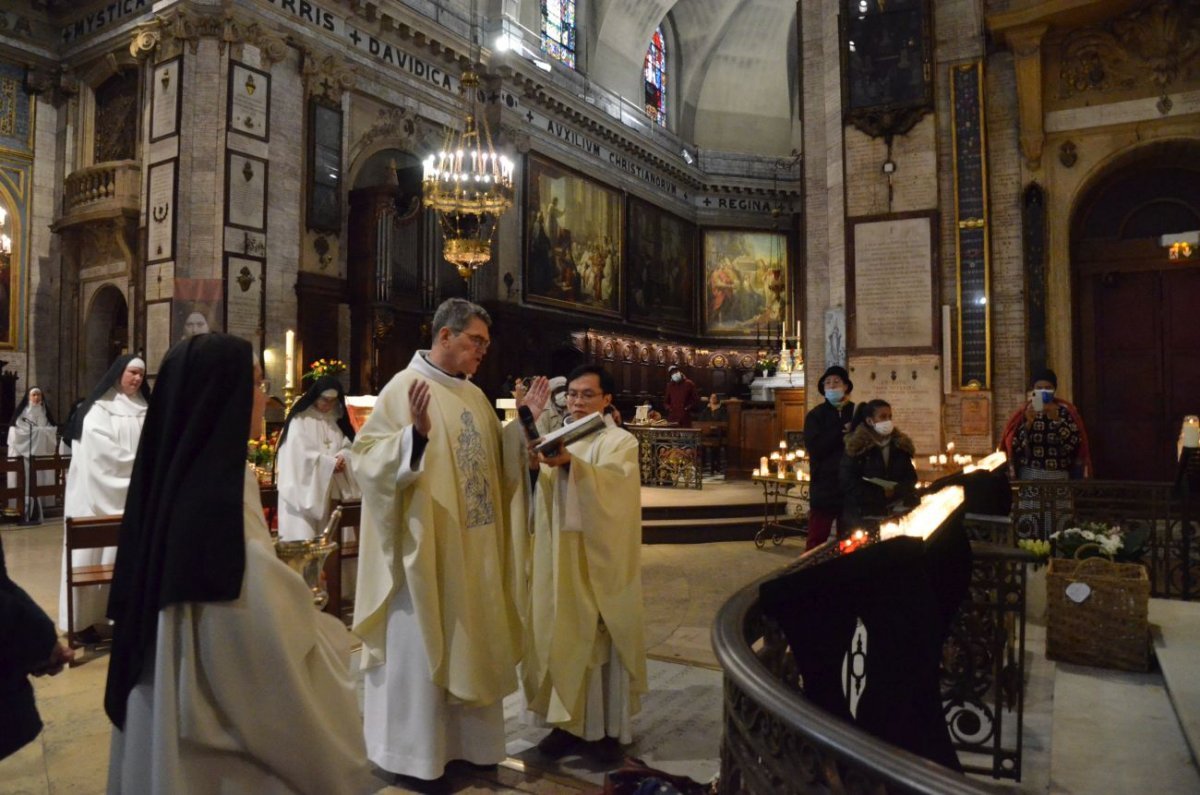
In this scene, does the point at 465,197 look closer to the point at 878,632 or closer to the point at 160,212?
the point at 160,212

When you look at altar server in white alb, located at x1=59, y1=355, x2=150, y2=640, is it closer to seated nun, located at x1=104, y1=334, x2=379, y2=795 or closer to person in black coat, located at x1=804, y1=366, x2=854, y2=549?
seated nun, located at x1=104, y1=334, x2=379, y2=795

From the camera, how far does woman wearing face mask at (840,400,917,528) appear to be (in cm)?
584

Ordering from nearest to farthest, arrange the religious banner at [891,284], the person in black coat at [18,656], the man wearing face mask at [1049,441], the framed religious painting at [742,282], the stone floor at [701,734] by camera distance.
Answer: the person in black coat at [18,656] < the stone floor at [701,734] < the man wearing face mask at [1049,441] < the religious banner at [891,284] < the framed religious painting at [742,282]

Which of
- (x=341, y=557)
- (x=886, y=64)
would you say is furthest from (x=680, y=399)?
(x=341, y=557)

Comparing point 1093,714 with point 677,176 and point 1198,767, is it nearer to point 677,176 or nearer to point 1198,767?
point 1198,767

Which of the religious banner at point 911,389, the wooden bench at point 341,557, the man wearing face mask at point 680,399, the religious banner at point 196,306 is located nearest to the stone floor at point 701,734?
the wooden bench at point 341,557

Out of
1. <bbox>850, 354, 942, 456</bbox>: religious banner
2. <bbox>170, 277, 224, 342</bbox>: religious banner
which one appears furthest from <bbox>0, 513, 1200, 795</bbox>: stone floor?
<bbox>170, 277, 224, 342</bbox>: religious banner

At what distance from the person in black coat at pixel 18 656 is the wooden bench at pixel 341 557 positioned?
3498 mm

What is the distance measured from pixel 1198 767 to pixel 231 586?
379 centimetres

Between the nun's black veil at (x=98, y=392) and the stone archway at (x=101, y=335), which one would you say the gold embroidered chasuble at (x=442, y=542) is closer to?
the nun's black veil at (x=98, y=392)

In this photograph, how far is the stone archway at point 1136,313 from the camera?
9992 mm

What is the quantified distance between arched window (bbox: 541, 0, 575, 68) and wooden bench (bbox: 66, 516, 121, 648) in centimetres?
1663

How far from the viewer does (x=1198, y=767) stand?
3.35 m

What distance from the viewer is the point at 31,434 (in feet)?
38.1
